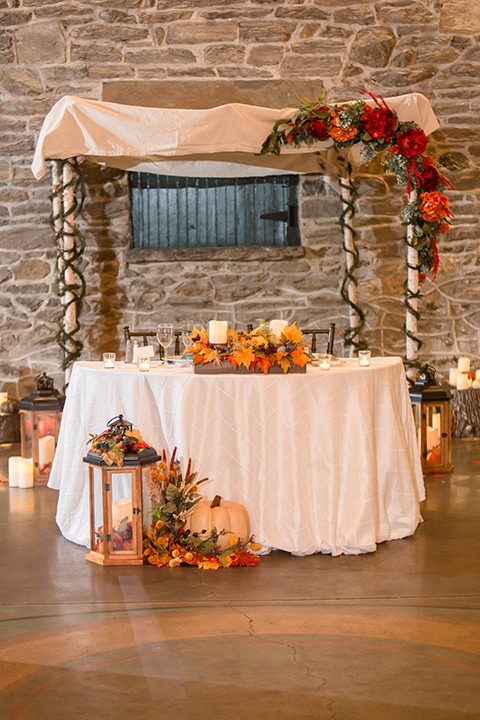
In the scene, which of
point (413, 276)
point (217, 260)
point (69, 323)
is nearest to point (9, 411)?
point (69, 323)

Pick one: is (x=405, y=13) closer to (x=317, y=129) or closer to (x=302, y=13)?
(x=302, y=13)

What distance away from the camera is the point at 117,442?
369 cm

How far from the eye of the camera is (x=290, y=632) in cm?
291

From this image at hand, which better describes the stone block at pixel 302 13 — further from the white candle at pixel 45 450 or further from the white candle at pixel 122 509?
the white candle at pixel 122 509

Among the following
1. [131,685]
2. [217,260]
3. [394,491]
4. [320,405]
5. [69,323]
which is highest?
[217,260]

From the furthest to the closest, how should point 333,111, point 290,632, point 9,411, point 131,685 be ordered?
1. point 9,411
2. point 333,111
3. point 290,632
4. point 131,685

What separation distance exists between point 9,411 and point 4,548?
9.72 feet

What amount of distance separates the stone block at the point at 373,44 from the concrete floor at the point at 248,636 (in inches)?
175

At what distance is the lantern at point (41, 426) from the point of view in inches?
211

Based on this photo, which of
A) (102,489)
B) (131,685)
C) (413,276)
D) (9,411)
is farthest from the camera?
(9,411)

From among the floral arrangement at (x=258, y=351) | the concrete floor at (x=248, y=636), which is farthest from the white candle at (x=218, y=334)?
the concrete floor at (x=248, y=636)

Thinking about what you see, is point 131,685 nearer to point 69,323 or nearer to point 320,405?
point 320,405

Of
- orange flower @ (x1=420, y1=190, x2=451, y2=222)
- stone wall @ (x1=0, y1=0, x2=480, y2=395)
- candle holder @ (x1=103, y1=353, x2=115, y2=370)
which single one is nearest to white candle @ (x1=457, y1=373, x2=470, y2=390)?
stone wall @ (x1=0, y1=0, x2=480, y2=395)

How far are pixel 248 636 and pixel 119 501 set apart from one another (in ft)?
3.54
